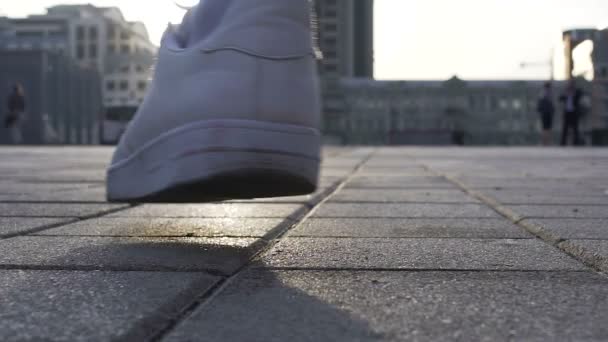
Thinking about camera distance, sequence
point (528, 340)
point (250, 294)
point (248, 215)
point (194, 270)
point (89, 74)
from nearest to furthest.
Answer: point (528, 340)
point (250, 294)
point (194, 270)
point (248, 215)
point (89, 74)

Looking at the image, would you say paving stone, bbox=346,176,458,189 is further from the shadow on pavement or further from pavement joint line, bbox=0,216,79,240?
the shadow on pavement

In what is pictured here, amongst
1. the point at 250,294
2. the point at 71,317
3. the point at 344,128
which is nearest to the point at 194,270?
the point at 250,294

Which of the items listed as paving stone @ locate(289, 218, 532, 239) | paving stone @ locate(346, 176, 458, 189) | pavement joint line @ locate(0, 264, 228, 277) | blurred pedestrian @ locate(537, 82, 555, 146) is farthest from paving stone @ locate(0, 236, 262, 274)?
blurred pedestrian @ locate(537, 82, 555, 146)

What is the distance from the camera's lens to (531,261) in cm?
141

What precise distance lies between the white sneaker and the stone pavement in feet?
0.45

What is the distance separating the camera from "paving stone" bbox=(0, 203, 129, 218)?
7.53ft

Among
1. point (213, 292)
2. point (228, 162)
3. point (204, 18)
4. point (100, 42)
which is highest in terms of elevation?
point (100, 42)

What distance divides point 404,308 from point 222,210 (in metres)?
1.47

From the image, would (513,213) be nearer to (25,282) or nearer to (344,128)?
(25,282)

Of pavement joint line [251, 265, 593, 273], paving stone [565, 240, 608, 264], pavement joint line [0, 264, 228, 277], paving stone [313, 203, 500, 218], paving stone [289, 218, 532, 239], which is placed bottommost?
paving stone [313, 203, 500, 218]

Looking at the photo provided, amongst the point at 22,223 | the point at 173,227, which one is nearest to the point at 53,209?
the point at 22,223

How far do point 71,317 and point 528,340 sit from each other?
54 centimetres

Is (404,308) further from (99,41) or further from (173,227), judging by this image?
(99,41)

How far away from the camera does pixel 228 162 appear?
5.01ft
